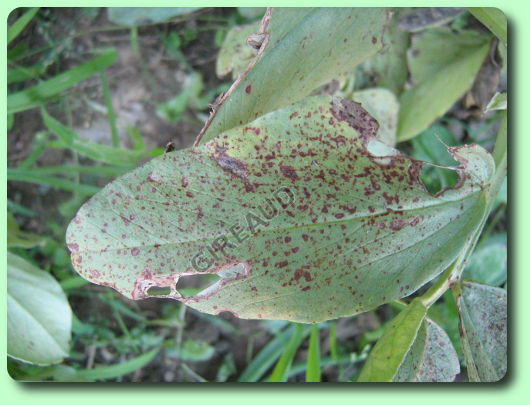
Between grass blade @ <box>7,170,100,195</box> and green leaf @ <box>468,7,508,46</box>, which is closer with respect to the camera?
green leaf @ <box>468,7,508,46</box>

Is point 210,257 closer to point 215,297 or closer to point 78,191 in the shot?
point 215,297

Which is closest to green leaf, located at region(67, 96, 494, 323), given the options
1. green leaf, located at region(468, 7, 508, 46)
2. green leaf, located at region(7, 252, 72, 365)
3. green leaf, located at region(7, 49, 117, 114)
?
green leaf, located at region(468, 7, 508, 46)

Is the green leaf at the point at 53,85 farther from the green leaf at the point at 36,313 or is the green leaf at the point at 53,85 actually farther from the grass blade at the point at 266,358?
the grass blade at the point at 266,358

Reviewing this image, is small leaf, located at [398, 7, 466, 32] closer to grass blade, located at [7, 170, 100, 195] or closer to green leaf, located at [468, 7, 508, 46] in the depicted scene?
green leaf, located at [468, 7, 508, 46]

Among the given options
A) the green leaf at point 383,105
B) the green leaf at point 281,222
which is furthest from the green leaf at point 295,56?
the green leaf at point 383,105

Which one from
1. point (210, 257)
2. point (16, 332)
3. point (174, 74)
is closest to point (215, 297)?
point (210, 257)

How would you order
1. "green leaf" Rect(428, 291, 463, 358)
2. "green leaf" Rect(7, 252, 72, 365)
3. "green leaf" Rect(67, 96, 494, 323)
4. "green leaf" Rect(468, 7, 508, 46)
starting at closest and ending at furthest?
"green leaf" Rect(67, 96, 494, 323) < "green leaf" Rect(468, 7, 508, 46) < "green leaf" Rect(7, 252, 72, 365) < "green leaf" Rect(428, 291, 463, 358)

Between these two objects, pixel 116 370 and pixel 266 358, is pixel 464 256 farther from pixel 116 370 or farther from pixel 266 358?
pixel 116 370
